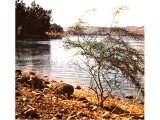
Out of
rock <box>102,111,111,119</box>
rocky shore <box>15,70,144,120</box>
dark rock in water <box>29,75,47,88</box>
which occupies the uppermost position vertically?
dark rock in water <box>29,75,47,88</box>

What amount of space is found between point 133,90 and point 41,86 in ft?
2.05

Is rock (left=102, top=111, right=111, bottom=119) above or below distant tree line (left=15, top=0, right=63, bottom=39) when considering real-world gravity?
below

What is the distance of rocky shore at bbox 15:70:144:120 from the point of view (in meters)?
2.61

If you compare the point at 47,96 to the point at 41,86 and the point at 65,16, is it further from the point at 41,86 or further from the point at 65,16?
the point at 65,16

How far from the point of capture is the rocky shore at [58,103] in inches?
103

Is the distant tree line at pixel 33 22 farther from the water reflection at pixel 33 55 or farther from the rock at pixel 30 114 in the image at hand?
the rock at pixel 30 114

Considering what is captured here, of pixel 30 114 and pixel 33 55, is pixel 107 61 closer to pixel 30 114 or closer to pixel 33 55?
pixel 33 55

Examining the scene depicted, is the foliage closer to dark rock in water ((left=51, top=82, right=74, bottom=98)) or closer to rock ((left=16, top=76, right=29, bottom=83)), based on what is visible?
dark rock in water ((left=51, top=82, right=74, bottom=98))

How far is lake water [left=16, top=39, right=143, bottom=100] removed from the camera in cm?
262

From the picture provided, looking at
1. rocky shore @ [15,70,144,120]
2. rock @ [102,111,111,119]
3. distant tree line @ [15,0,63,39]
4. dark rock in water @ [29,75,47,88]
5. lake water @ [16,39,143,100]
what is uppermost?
distant tree line @ [15,0,63,39]

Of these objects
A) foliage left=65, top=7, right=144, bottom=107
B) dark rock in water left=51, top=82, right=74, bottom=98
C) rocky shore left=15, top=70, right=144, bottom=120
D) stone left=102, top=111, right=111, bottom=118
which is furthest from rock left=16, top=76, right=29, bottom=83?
stone left=102, top=111, right=111, bottom=118

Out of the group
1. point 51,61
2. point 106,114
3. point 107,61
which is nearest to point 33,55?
point 51,61

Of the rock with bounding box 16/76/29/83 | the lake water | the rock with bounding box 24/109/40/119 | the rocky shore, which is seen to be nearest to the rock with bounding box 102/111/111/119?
the rocky shore

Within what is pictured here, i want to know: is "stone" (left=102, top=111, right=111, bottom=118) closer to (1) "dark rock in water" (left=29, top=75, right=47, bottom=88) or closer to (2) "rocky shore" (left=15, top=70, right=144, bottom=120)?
→ (2) "rocky shore" (left=15, top=70, right=144, bottom=120)
